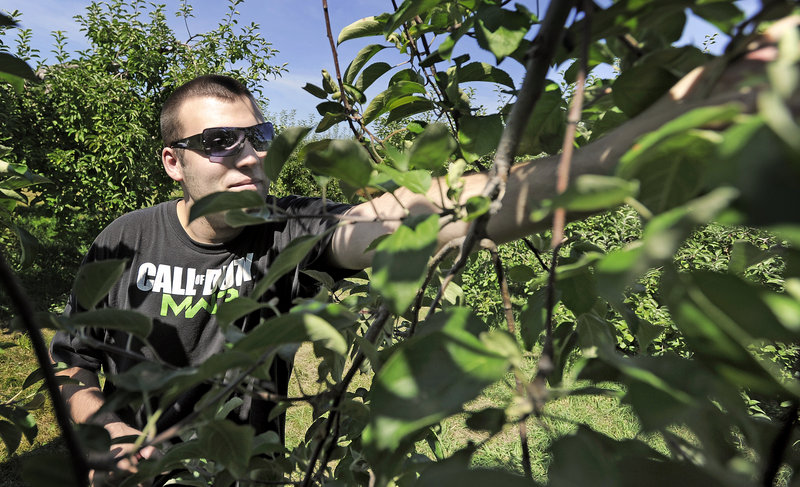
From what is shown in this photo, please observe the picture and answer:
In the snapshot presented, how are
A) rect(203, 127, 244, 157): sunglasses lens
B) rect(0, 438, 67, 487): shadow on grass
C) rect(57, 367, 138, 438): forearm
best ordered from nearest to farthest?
rect(57, 367, 138, 438): forearm < rect(203, 127, 244, 157): sunglasses lens < rect(0, 438, 67, 487): shadow on grass

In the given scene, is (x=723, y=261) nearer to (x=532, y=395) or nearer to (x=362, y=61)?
(x=362, y=61)

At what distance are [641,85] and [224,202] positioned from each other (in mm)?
606

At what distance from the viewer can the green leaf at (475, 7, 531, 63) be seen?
77 cm

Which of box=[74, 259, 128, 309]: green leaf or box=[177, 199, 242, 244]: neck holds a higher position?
box=[74, 259, 128, 309]: green leaf

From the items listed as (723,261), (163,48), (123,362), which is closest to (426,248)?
(123,362)

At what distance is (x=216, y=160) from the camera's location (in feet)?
8.05

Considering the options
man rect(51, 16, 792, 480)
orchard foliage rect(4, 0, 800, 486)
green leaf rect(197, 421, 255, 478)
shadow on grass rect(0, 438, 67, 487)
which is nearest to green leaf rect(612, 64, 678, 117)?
orchard foliage rect(4, 0, 800, 486)

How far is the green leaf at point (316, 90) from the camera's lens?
1.28 m

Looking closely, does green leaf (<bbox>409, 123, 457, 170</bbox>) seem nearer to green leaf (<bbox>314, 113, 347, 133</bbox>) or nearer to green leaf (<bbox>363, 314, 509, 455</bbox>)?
green leaf (<bbox>363, 314, 509, 455</bbox>)

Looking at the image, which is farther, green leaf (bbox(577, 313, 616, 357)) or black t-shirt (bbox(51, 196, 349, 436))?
black t-shirt (bbox(51, 196, 349, 436))

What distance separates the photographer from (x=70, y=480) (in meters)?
0.55

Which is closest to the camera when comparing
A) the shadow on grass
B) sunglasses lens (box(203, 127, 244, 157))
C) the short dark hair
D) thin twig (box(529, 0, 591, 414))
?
thin twig (box(529, 0, 591, 414))

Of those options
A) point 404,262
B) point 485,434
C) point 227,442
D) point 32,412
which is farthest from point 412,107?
point 32,412

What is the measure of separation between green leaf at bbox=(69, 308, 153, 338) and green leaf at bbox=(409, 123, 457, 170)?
45 centimetres
